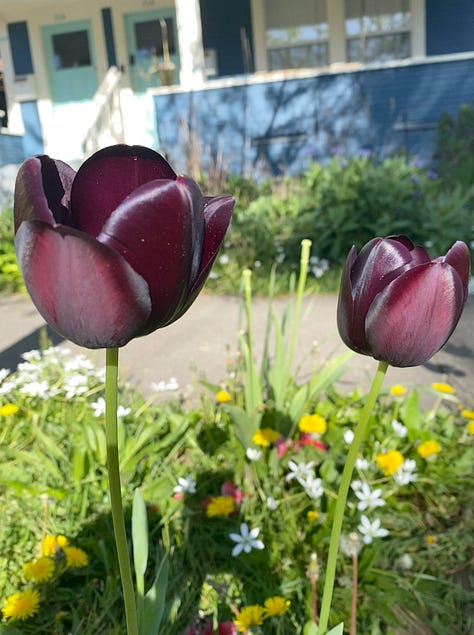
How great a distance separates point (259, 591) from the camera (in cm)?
142

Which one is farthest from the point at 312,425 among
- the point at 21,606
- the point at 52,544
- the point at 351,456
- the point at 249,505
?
the point at 351,456

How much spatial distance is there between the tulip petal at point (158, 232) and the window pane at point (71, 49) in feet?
41.0

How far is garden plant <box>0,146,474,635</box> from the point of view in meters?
0.54

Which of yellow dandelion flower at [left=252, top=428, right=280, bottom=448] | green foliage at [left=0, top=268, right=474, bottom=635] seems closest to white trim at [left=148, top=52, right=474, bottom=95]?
green foliage at [left=0, top=268, right=474, bottom=635]

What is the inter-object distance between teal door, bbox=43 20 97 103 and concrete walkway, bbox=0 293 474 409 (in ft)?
27.8

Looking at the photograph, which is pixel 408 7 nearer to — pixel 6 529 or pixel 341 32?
pixel 341 32

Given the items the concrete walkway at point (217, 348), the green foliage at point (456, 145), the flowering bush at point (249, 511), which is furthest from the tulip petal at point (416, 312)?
the green foliage at point (456, 145)

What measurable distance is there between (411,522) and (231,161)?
8.62 meters

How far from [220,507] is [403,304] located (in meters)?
1.14

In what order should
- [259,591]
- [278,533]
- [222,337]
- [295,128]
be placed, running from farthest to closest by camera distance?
1. [295,128]
2. [222,337]
3. [278,533]
4. [259,591]

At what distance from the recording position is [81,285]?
52 cm

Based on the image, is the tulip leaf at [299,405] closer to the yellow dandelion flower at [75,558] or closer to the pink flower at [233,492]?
the pink flower at [233,492]

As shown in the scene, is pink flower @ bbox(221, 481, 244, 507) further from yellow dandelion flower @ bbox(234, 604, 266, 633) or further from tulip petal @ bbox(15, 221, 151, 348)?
tulip petal @ bbox(15, 221, 151, 348)

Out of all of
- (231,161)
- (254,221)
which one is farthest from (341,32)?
(254,221)
